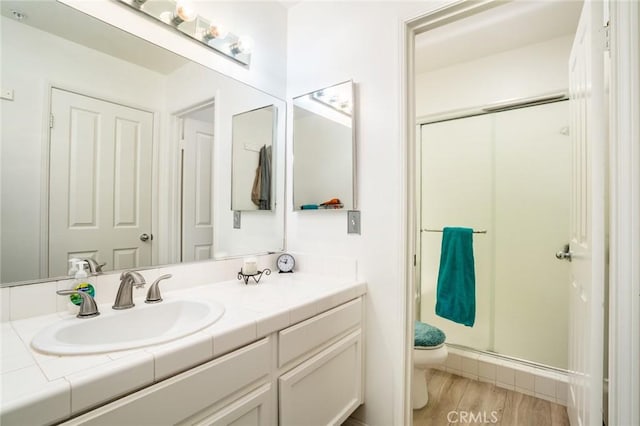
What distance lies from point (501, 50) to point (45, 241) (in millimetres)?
2774

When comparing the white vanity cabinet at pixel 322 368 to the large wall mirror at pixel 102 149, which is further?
the white vanity cabinet at pixel 322 368

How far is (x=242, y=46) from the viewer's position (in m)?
1.64

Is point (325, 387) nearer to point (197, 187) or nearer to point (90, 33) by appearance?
point (197, 187)

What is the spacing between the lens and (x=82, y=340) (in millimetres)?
903

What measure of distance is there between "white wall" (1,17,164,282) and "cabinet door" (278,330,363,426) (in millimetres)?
931

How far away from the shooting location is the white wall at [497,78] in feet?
6.48

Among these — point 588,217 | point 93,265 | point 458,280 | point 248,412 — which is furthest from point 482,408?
point 93,265

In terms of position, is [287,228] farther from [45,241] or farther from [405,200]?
[45,241]

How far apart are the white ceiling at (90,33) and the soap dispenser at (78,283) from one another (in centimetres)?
79

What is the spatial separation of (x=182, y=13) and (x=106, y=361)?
138 centimetres

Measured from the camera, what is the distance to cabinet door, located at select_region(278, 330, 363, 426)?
1.07 metres
